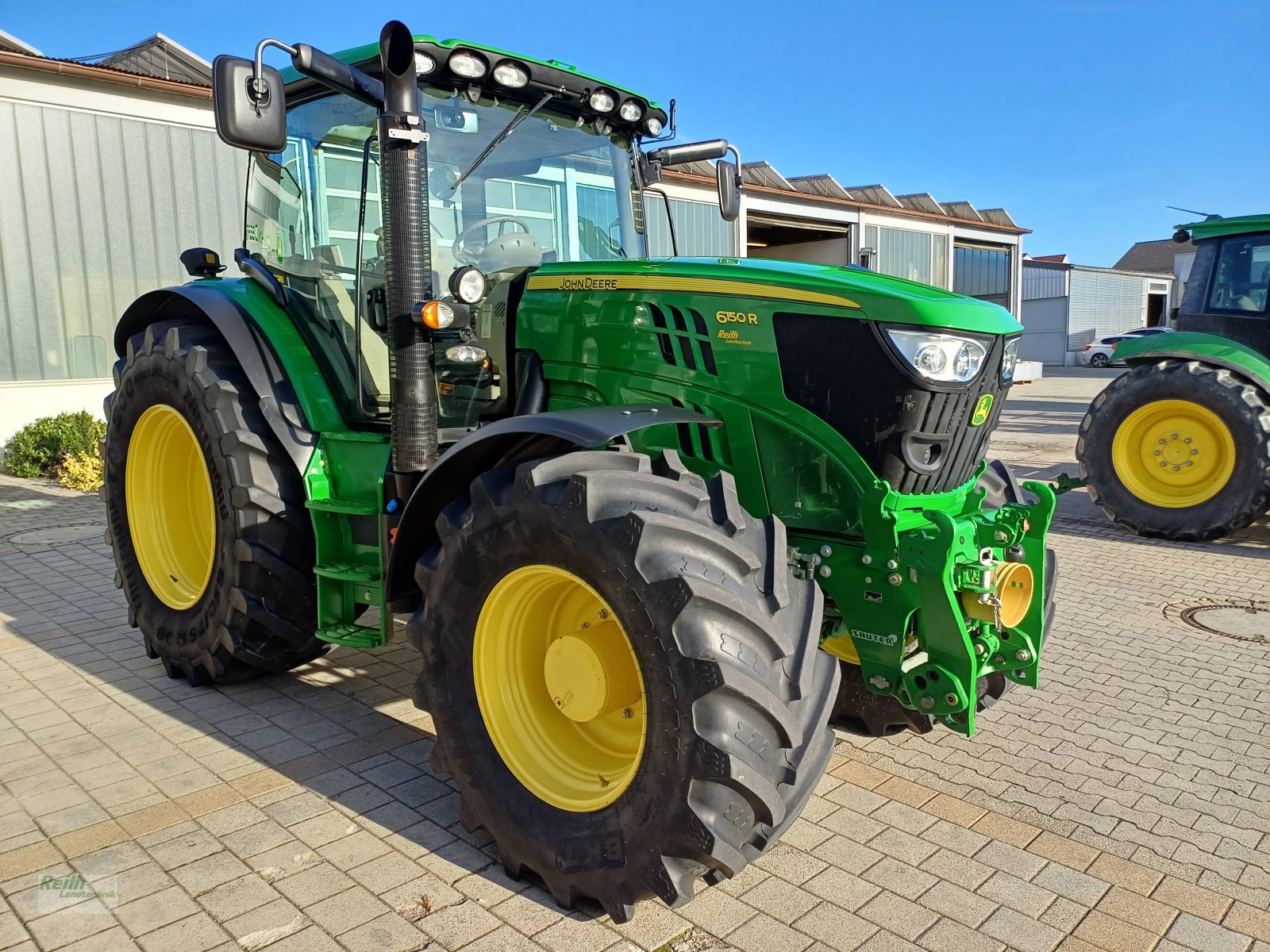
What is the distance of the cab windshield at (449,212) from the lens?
3.83 m

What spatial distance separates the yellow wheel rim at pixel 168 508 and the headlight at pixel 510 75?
2199 millimetres

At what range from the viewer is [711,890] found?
9.45 ft

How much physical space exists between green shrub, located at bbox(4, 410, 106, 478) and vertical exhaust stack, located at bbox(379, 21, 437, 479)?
315 inches

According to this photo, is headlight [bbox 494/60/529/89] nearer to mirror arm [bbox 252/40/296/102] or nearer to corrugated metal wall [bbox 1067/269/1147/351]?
mirror arm [bbox 252/40/296/102]

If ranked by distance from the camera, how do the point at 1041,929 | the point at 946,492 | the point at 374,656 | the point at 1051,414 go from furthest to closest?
1. the point at 1051,414
2. the point at 374,656
3. the point at 946,492
4. the point at 1041,929

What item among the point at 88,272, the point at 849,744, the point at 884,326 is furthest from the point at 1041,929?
the point at 88,272

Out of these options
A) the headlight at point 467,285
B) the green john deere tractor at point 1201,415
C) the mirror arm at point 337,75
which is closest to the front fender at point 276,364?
the headlight at point 467,285

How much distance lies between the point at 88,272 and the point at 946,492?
10.1 metres

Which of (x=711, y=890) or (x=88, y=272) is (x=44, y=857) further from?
(x=88, y=272)

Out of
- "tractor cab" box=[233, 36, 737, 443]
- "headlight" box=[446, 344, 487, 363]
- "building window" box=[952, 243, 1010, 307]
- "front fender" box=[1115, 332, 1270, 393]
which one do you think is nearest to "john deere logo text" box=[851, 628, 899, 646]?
"tractor cab" box=[233, 36, 737, 443]

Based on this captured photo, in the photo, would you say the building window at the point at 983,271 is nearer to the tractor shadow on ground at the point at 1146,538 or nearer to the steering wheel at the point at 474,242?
the tractor shadow on ground at the point at 1146,538

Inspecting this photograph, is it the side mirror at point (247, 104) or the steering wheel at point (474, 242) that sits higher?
the side mirror at point (247, 104)

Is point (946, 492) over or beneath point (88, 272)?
beneath

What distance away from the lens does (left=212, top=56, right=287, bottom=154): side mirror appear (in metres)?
3.05
